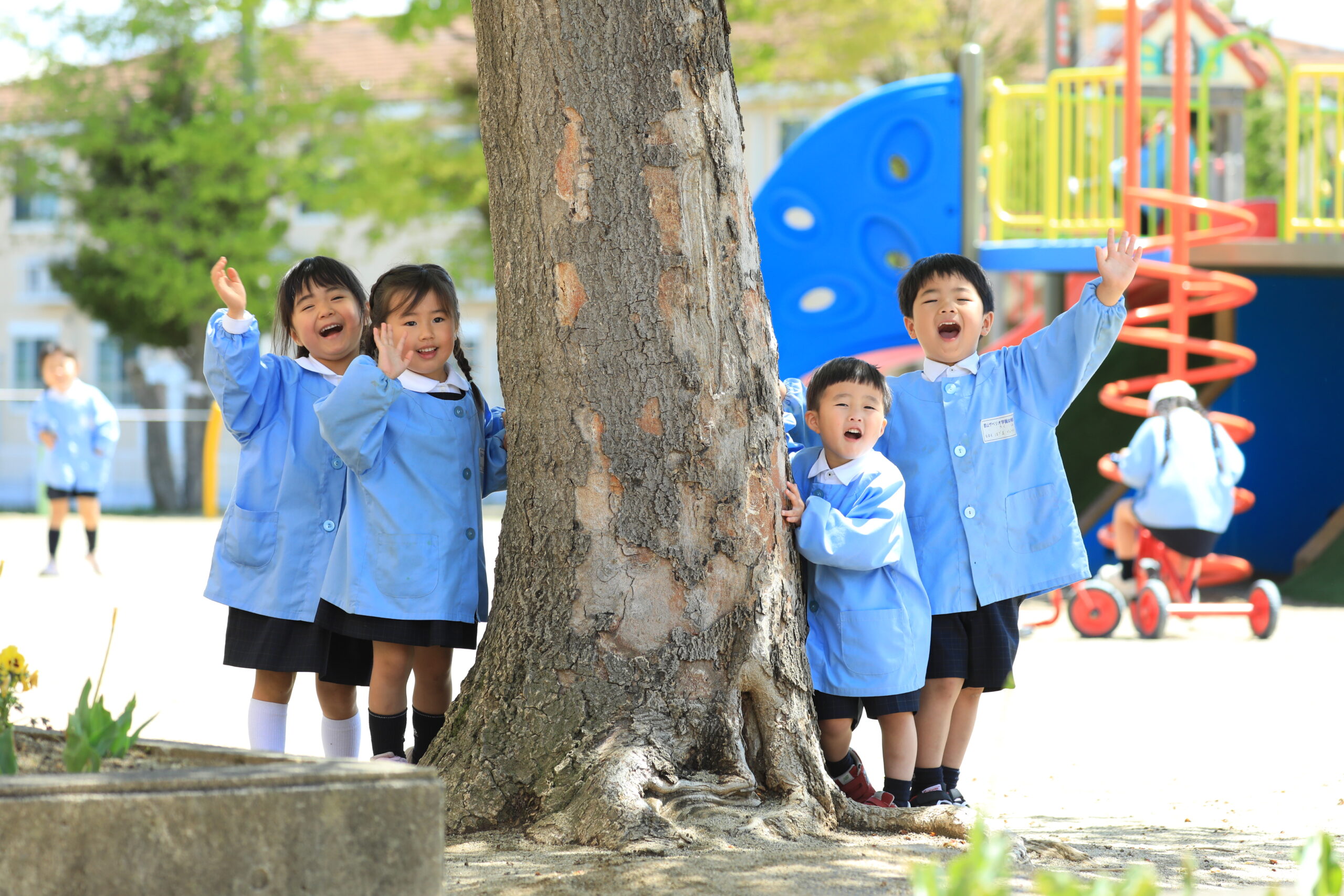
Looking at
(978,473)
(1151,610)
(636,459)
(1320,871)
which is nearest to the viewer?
(1320,871)

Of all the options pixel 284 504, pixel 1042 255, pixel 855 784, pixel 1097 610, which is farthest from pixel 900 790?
pixel 1042 255

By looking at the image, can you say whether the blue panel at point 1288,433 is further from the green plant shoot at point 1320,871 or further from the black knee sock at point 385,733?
the green plant shoot at point 1320,871

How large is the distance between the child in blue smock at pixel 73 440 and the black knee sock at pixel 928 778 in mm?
9448

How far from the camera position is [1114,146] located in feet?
36.3

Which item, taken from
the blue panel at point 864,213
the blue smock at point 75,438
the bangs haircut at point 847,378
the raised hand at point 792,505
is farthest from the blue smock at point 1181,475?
the blue smock at point 75,438

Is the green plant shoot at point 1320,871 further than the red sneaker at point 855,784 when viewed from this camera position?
No

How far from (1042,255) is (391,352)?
7256 millimetres

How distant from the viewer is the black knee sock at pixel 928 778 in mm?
3703

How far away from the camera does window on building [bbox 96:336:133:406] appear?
103 ft

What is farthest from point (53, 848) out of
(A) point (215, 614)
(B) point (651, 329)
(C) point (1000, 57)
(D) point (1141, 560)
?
(C) point (1000, 57)

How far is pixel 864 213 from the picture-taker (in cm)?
1016

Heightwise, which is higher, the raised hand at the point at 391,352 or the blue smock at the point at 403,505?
the raised hand at the point at 391,352

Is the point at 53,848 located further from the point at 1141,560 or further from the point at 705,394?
the point at 1141,560

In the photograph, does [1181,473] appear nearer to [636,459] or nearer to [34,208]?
[636,459]
